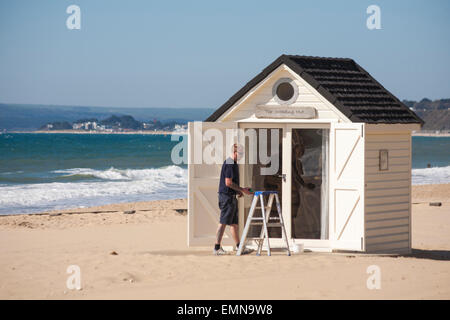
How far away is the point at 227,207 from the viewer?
1129cm

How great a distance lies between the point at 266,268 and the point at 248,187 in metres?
2.08

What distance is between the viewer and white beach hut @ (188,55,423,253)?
1115cm

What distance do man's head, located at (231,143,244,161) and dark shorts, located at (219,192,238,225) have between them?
2.00ft

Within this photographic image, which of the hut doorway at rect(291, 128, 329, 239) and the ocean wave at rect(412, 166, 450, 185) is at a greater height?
the hut doorway at rect(291, 128, 329, 239)

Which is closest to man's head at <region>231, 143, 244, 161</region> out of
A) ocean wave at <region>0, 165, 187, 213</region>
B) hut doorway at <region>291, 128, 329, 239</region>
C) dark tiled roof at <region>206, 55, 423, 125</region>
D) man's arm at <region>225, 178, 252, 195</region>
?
man's arm at <region>225, 178, 252, 195</region>

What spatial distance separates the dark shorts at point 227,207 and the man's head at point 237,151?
24.0 inches

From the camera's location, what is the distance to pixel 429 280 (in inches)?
367

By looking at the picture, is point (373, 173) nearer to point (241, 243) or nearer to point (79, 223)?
point (241, 243)

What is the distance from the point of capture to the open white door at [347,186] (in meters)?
11.0

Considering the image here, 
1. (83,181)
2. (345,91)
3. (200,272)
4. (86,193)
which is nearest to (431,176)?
(83,181)
